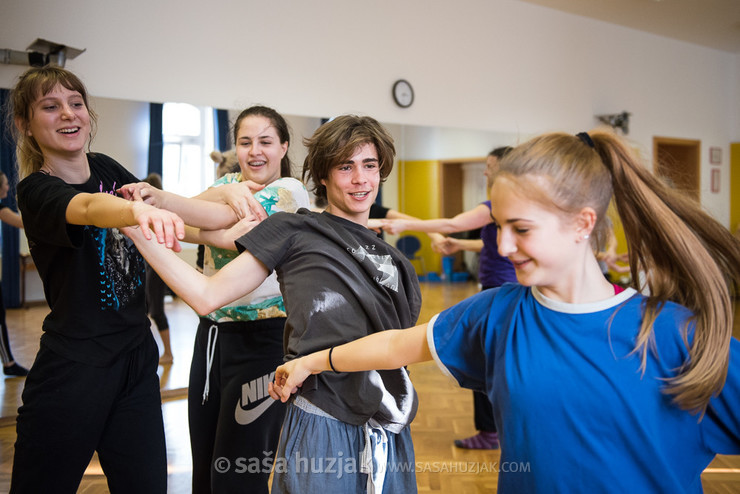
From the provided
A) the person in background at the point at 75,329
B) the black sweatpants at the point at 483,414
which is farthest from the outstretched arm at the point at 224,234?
the black sweatpants at the point at 483,414

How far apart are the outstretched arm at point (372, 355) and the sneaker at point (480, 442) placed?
227 cm

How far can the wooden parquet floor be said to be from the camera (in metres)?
2.96

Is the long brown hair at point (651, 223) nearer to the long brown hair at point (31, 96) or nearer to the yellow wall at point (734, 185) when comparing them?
the long brown hair at point (31, 96)

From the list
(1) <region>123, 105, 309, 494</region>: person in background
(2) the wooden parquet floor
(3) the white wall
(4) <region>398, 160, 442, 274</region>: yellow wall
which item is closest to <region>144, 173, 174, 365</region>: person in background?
(2) the wooden parquet floor

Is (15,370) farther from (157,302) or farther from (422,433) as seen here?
(422,433)

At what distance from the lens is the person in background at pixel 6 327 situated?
4.20 metres

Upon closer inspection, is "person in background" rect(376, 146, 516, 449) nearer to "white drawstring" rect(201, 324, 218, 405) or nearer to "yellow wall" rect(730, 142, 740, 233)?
"white drawstring" rect(201, 324, 218, 405)

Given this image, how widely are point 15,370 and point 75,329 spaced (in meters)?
3.43

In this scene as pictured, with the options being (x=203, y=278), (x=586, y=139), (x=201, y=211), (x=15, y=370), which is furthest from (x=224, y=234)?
(x=15, y=370)

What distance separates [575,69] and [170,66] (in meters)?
4.98

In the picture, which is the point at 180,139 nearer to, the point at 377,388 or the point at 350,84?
the point at 350,84

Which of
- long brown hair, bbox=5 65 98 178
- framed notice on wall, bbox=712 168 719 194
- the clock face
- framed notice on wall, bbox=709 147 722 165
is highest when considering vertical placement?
the clock face

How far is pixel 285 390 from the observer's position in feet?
4.53

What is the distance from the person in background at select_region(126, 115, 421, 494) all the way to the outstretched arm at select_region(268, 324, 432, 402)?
9 centimetres
